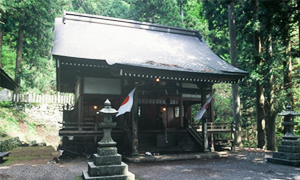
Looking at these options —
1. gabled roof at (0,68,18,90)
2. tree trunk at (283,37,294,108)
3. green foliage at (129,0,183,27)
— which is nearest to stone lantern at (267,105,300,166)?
tree trunk at (283,37,294,108)

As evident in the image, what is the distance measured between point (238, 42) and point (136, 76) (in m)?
10.3

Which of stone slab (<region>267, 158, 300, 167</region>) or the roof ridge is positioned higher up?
the roof ridge

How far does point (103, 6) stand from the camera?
102ft

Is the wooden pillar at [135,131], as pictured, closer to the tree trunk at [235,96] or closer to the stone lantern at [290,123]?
the stone lantern at [290,123]

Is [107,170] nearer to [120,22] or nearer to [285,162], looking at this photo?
[285,162]

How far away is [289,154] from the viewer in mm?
7906

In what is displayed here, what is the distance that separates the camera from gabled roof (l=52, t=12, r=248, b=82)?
9383mm

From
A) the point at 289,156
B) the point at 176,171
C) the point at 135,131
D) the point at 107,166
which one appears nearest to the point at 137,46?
the point at 135,131

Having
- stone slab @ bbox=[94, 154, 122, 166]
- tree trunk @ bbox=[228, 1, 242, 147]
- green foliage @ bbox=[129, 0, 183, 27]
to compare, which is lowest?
stone slab @ bbox=[94, 154, 122, 166]

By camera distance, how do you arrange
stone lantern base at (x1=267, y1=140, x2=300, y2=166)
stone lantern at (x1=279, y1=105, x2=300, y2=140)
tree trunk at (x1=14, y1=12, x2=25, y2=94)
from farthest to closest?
tree trunk at (x1=14, y1=12, x2=25, y2=94) → stone lantern at (x1=279, y1=105, x2=300, y2=140) → stone lantern base at (x1=267, y1=140, x2=300, y2=166)

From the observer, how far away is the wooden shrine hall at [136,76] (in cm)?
905

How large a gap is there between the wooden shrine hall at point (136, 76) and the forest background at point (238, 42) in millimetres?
2407

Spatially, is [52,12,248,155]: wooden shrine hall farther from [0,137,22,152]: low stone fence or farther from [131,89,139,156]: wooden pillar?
[0,137,22,152]: low stone fence

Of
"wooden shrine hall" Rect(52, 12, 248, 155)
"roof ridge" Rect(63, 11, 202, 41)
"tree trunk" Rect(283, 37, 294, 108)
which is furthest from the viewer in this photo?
"roof ridge" Rect(63, 11, 202, 41)
